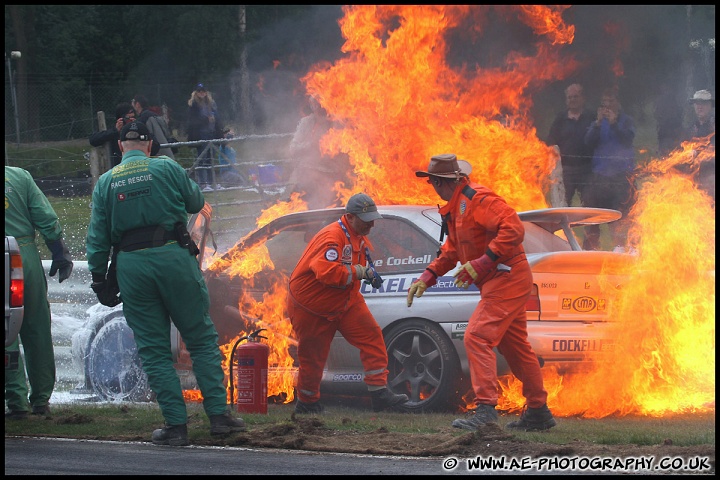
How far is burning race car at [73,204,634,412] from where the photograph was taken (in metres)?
8.71

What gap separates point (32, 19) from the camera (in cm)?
3114

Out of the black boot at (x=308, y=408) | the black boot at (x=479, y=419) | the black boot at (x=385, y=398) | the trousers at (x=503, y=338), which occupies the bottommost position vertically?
the black boot at (x=308, y=408)

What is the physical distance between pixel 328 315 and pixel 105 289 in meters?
1.94

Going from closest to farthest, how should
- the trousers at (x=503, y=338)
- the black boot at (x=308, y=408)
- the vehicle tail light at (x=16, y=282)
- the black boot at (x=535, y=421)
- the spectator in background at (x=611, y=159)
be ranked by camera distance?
the trousers at (x=503, y=338) < the black boot at (x=535, y=421) < the vehicle tail light at (x=16, y=282) < the black boot at (x=308, y=408) < the spectator in background at (x=611, y=159)

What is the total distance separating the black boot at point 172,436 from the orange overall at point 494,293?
1902mm

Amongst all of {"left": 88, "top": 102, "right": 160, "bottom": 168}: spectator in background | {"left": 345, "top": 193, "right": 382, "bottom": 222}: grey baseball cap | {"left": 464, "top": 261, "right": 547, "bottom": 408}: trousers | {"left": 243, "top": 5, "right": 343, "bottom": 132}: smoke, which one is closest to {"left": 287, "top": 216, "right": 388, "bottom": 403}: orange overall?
{"left": 345, "top": 193, "right": 382, "bottom": 222}: grey baseball cap

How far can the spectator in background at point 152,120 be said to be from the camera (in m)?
13.4

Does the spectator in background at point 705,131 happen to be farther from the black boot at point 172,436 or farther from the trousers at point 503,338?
the black boot at point 172,436

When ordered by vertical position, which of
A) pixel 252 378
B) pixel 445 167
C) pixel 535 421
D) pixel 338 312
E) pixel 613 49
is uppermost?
pixel 613 49

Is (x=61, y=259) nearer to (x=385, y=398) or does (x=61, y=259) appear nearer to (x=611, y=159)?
(x=385, y=398)

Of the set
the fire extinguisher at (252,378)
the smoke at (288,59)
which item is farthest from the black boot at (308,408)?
the smoke at (288,59)

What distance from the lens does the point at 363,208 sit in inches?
349

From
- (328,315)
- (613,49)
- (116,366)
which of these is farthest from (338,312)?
(613,49)

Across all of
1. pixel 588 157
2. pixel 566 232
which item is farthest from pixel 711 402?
pixel 588 157
